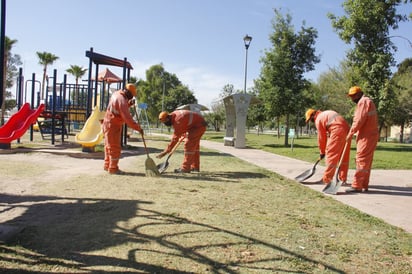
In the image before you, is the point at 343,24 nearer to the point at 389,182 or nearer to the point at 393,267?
the point at 389,182

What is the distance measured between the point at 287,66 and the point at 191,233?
60.8 feet

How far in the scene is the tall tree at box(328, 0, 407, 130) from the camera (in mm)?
18906

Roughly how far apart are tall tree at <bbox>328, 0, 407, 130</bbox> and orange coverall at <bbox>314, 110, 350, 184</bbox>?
12.0 metres

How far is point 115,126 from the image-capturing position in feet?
27.5

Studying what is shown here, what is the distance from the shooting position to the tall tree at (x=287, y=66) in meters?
21.4

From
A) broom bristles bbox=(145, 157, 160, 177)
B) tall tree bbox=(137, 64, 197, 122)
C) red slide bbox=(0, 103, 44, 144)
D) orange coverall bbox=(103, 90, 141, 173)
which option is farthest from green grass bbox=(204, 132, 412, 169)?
tall tree bbox=(137, 64, 197, 122)

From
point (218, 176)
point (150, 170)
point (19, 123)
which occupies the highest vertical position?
point (19, 123)

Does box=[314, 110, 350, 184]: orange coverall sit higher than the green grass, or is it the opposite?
box=[314, 110, 350, 184]: orange coverall

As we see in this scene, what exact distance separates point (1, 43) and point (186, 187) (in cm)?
374

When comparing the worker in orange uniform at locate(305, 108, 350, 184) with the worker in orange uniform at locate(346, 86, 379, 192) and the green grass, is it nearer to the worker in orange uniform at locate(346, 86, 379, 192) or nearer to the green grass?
the worker in orange uniform at locate(346, 86, 379, 192)

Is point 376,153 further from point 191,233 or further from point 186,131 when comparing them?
point 191,233

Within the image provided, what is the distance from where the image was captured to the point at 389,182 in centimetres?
888

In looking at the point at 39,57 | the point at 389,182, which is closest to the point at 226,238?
the point at 389,182


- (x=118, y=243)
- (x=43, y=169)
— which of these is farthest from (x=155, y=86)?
(x=118, y=243)
